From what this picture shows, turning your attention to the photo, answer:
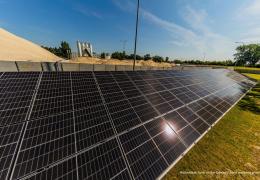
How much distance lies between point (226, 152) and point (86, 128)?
8112 mm

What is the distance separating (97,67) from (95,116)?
8105 millimetres

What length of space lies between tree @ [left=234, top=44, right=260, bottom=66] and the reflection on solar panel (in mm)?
131666

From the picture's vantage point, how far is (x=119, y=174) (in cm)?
384

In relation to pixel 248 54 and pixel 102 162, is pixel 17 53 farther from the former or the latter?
pixel 248 54

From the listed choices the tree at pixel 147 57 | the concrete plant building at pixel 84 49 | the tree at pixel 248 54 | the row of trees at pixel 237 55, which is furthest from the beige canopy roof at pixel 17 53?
the tree at pixel 248 54

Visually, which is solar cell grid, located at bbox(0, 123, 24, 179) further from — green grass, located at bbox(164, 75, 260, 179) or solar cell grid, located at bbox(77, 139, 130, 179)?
Answer: green grass, located at bbox(164, 75, 260, 179)

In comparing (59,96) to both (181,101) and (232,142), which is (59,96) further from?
(232,142)

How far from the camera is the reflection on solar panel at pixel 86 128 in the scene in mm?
3549

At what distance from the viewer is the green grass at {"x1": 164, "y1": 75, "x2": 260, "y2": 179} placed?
6.27m

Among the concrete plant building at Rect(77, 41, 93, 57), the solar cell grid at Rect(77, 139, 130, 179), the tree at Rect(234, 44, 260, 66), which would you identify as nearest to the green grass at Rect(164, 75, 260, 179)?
the solar cell grid at Rect(77, 139, 130, 179)

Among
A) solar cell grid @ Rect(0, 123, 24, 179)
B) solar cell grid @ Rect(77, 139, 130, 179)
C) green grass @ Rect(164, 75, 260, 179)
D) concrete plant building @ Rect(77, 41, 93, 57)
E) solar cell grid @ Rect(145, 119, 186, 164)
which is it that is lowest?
green grass @ Rect(164, 75, 260, 179)

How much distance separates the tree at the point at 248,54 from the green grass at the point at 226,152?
125723 mm

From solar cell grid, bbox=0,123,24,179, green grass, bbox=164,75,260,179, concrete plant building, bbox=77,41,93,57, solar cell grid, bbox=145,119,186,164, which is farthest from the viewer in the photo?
concrete plant building, bbox=77,41,93,57

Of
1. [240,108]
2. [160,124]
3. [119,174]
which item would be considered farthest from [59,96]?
[240,108]
